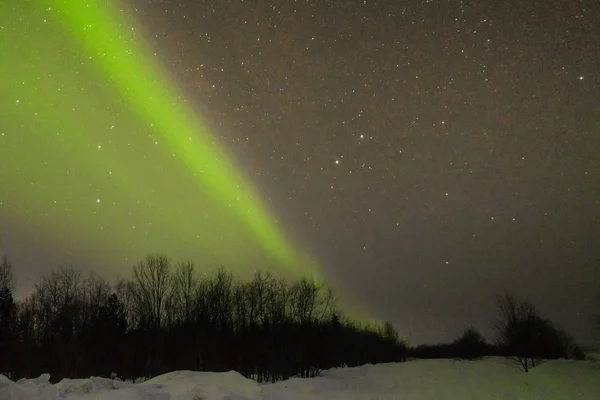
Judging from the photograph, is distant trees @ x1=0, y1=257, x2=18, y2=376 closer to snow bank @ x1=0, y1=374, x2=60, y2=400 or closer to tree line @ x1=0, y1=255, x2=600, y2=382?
tree line @ x1=0, y1=255, x2=600, y2=382

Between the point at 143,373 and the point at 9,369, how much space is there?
1392 cm

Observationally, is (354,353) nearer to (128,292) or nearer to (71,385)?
(128,292)

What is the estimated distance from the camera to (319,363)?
5228cm

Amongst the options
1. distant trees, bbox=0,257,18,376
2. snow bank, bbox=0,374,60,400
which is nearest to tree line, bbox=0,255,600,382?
distant trees, bbox=0,257,18,376

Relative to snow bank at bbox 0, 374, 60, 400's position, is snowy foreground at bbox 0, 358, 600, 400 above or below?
below

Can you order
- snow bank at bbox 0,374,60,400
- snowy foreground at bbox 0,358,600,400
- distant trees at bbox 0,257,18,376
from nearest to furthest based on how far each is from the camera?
snow bank at bbox 0,374,60,400 < snowy foreground at bbox 0,358,600,400 < distant trees at bbox 0,257,18,376

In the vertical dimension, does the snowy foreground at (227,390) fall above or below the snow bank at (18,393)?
below

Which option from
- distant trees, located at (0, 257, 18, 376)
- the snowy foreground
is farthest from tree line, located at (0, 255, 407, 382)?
the snowy foreground

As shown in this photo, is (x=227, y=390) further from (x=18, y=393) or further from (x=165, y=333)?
(x=165, y=333)

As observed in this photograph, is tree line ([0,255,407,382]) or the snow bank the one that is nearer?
the snow bank

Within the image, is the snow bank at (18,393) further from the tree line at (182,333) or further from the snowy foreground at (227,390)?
the tree line at (182,333)

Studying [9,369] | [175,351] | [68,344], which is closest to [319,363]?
[175,351]

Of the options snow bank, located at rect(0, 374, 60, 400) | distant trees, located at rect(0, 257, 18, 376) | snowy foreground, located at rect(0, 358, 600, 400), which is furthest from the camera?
distant trees, located at rect(0, 257, 18, 376)

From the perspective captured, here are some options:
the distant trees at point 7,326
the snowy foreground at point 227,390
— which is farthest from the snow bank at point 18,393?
the distant trees at point 7,326
